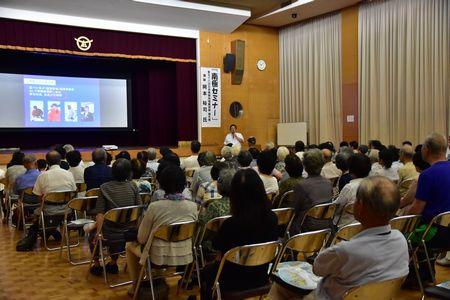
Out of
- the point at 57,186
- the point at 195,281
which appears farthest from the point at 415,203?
the point at 57,186

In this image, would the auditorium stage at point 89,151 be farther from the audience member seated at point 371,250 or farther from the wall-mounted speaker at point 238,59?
the audience member seated at point 371,250

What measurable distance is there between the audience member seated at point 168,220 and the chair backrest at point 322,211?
98 cm

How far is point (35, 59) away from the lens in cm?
1045

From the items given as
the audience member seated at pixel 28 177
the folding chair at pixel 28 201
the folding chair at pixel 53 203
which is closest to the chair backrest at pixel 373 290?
the folding chair at pixel 53 203

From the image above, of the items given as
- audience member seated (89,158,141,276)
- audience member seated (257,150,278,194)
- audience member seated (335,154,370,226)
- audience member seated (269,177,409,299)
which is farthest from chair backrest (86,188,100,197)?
audience member seated (269,177,409,299)

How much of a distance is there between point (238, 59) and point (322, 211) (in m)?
8.81

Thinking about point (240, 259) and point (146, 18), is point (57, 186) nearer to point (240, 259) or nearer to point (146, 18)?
point (240, 259)

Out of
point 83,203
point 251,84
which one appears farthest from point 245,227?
point 251,84

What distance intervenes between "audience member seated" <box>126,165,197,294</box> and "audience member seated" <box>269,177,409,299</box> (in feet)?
4.73

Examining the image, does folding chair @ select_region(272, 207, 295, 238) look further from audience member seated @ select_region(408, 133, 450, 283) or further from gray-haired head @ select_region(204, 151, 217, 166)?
gray-haired head @ select_region(204, 151, 217, 166)

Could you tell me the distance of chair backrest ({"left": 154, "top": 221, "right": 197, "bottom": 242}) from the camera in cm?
304

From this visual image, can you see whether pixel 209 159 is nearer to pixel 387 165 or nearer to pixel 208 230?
pixel 208 230

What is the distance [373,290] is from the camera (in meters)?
1.86

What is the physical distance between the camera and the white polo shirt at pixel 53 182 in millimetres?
4824
